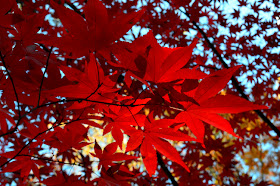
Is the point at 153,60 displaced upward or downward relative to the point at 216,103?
upward

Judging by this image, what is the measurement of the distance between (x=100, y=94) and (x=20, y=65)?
30 centimetres

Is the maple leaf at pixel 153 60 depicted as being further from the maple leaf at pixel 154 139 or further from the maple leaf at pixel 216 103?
the maple leaf at pixel 154 139

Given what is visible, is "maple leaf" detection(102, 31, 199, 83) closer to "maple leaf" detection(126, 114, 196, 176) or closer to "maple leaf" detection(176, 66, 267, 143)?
"maple leaf" detection(176, 66, 267, 143)

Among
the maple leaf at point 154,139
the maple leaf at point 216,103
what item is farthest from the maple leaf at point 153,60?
the maple leaf at point 154,139

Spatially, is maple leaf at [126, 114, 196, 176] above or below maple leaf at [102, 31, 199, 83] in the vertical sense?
below

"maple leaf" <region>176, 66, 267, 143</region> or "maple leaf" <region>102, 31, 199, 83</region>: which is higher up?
"maple leaf" <region>102, 31, 199, 83</region>

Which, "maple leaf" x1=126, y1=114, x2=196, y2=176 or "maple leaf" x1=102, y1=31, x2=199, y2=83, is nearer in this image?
"maple leaf" x1=102, y1=31, x2=199, y2=83

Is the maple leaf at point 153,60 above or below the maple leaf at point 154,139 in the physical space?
above

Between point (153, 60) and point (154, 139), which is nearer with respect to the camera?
point (153, 60)

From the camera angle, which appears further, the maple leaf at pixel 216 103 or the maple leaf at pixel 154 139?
the maple leaf at pixel 154 139

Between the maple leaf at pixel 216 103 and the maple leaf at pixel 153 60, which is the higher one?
the maple leaf at pixel 153 60

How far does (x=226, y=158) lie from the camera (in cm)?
210

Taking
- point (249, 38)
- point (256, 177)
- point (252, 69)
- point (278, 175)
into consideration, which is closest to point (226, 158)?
point (252, 69)

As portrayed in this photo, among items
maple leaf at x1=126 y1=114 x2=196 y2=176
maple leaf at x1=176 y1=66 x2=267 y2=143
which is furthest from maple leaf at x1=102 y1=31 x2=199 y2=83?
maple leaf at x1=126 y1=114 x2=196 y2=176
